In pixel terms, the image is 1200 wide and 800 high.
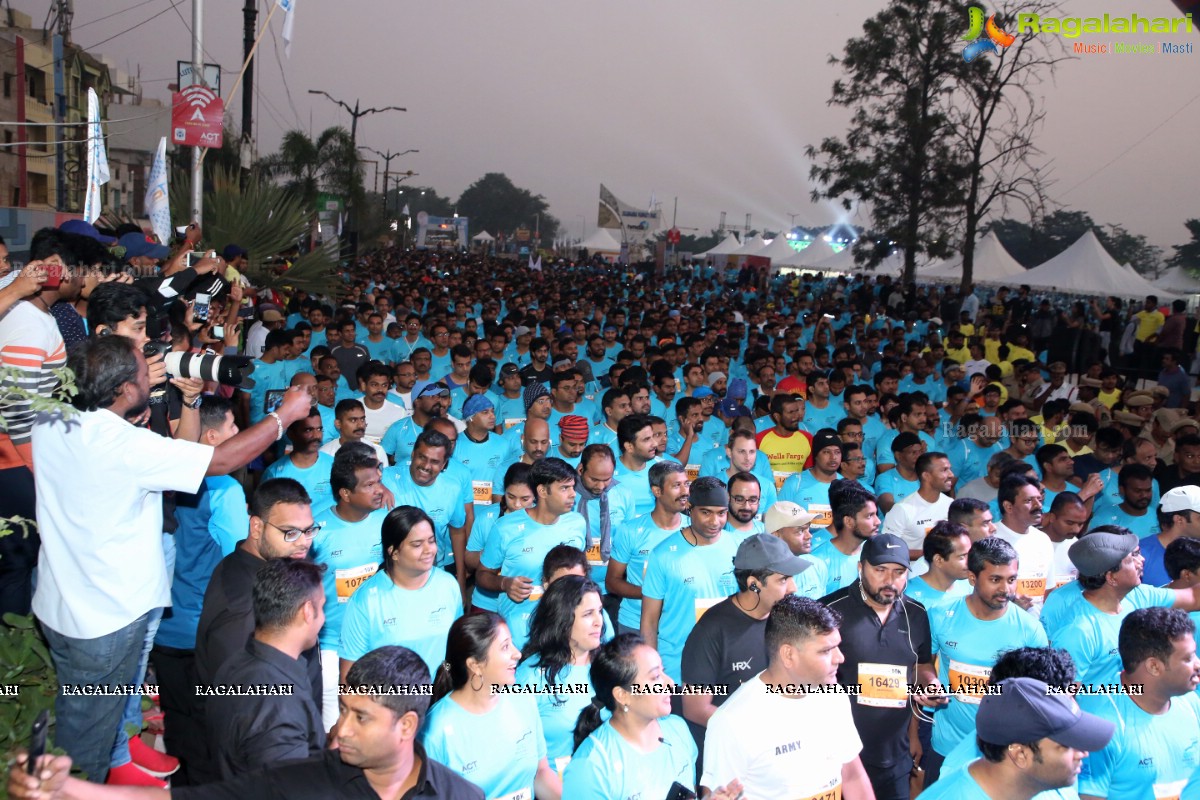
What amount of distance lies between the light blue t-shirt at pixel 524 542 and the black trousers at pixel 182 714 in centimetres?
161

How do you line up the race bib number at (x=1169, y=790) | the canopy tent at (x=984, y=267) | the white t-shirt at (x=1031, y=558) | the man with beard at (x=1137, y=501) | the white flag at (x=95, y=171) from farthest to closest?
the canopy tent at (x=984, y=267) < the white flag at (x=95, y=171) < the man with beard at (x=1137, y=501) < the white t-shirt at (x=1031, y=558) < the race bib number at (x=1169, y=790)

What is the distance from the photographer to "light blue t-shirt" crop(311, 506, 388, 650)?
5.48m

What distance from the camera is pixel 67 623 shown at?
12.3ft

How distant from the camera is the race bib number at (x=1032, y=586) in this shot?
611 centimetres

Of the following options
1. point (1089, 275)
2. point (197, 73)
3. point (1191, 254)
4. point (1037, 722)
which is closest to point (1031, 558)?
point (1037, 722)

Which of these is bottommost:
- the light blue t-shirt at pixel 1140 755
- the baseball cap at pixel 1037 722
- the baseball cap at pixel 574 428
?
the light blue t-shirt at pixel 1140 755

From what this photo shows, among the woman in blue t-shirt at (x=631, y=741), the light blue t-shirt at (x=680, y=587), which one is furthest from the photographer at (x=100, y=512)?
the light blue t-shirt at (x=680, y=587)

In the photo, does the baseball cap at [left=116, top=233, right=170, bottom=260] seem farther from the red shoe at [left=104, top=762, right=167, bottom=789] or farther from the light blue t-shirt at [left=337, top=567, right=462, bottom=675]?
the red shoe at [left=104, top=762, right=167, bottom=789]

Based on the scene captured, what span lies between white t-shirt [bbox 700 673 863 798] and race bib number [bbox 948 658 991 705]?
130 cm

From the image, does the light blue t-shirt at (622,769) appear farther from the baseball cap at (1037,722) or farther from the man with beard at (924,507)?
the man with beard at (924,507)

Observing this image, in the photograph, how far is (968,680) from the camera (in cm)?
498

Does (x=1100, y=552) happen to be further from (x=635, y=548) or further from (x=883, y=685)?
(x=635, y=548)

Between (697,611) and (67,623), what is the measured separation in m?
3.01

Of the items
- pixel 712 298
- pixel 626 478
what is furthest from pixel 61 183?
pixel 626 478
